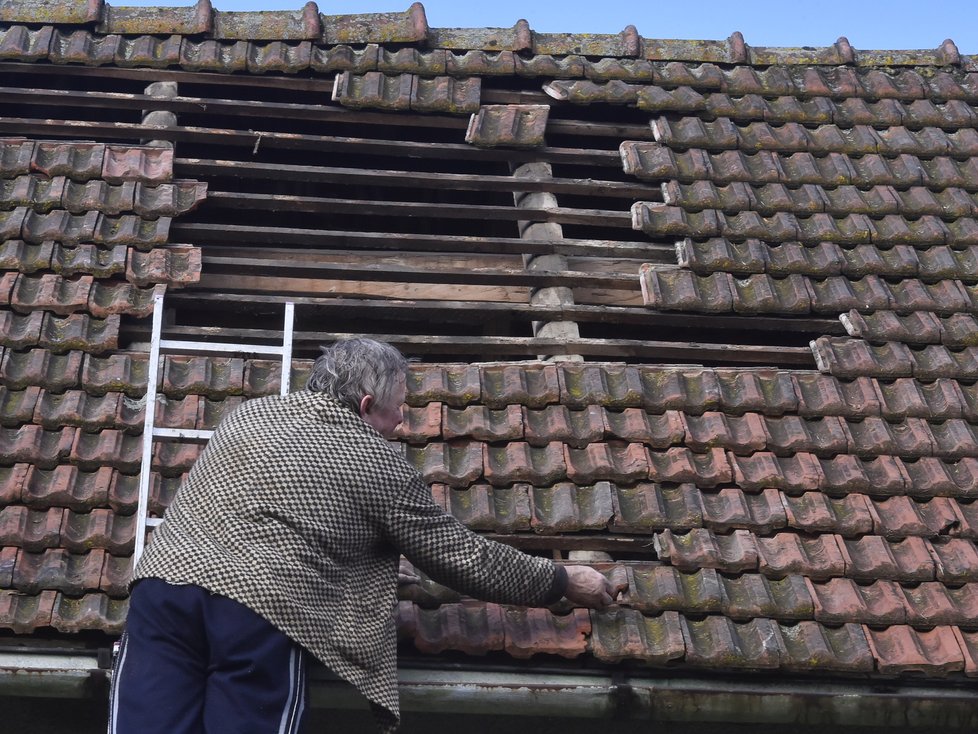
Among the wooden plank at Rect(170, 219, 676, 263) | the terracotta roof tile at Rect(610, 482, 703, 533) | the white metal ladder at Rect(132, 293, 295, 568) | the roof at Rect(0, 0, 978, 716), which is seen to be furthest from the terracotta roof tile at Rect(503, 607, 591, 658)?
the wooden plank at Rect(170, 219, 676, 263)

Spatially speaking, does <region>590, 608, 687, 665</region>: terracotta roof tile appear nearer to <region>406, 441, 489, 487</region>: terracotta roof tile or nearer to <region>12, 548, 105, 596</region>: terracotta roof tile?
<region>406, 441, 489, 487</region>: terracotta roof tile

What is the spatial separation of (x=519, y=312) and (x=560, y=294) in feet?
0.78

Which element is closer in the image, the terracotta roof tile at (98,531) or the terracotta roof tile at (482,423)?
the terracotta roof tile at (98,531)

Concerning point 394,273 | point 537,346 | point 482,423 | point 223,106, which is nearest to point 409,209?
point 394,273

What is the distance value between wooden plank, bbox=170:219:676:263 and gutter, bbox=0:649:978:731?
206 centimetres

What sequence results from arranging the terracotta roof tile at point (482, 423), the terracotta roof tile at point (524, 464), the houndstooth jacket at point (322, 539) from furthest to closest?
the terracotta roof tile at point (482, 423)
the terracotta roof tile at point (524, 464)
the houndstooth jacket at point (322, 539)

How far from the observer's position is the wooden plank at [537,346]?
4.86m

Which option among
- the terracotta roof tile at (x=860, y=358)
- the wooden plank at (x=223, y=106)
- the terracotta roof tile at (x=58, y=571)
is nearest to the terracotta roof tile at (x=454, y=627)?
the terracotta roof tile at (x=58, y=571)

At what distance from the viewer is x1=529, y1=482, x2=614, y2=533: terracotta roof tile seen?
429 centimetres

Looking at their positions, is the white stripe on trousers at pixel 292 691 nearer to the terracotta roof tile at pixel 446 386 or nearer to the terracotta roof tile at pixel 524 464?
the terracotta roof tile at pixel 524 464

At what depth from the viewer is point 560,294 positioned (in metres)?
5.29

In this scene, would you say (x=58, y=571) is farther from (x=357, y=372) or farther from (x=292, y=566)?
(x=357, y=372)

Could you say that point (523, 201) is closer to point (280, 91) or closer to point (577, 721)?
point (280, 91)

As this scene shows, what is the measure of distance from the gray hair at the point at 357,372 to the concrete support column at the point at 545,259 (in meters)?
1.37
